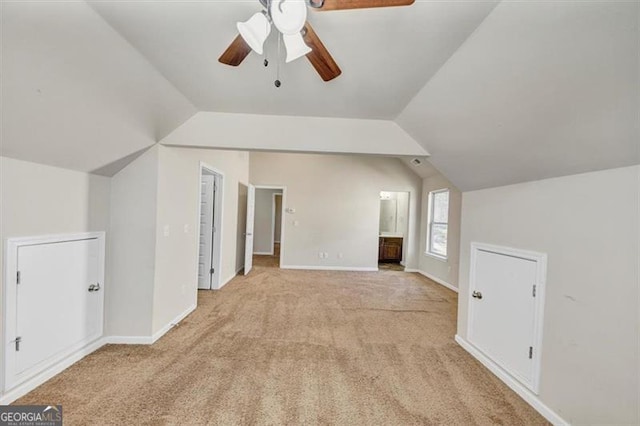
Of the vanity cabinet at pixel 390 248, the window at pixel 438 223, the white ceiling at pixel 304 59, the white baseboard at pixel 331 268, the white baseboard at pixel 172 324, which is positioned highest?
the white ceiling at pixel 304 59

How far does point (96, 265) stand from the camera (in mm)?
2605

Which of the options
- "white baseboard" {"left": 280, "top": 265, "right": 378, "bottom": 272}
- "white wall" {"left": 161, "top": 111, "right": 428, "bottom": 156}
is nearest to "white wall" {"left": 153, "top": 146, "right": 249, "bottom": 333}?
"white wall" {"left": 161, "top": 111, "right": 428, "bottom": 156}

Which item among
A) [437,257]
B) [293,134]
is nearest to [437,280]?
[437,257]

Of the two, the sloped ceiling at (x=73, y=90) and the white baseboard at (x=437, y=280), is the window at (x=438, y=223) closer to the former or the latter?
the white baseboard at (x=437, y=280)

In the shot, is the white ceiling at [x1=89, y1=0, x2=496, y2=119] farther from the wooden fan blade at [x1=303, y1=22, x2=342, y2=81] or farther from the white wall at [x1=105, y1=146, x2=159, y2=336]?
the white wall at [x1=105, y1=146, x2=159, y2=336]

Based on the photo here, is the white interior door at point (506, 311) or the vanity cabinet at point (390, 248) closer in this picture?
the white interior door at point (506, 311)

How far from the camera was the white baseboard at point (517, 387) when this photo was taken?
191 cm

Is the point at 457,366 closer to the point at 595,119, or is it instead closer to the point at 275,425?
the point at 275,425

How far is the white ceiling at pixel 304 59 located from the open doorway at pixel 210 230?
2.10 m

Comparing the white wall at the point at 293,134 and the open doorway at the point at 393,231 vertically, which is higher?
the white wall at the point at 293,134

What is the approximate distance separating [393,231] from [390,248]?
862mm

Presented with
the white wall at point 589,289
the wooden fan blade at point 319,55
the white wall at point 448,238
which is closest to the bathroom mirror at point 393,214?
the white wall at point 448,238

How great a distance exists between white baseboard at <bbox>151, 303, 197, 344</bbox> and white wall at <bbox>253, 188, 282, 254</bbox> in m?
5.12

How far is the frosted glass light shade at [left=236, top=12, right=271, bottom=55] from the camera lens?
1.18 m
